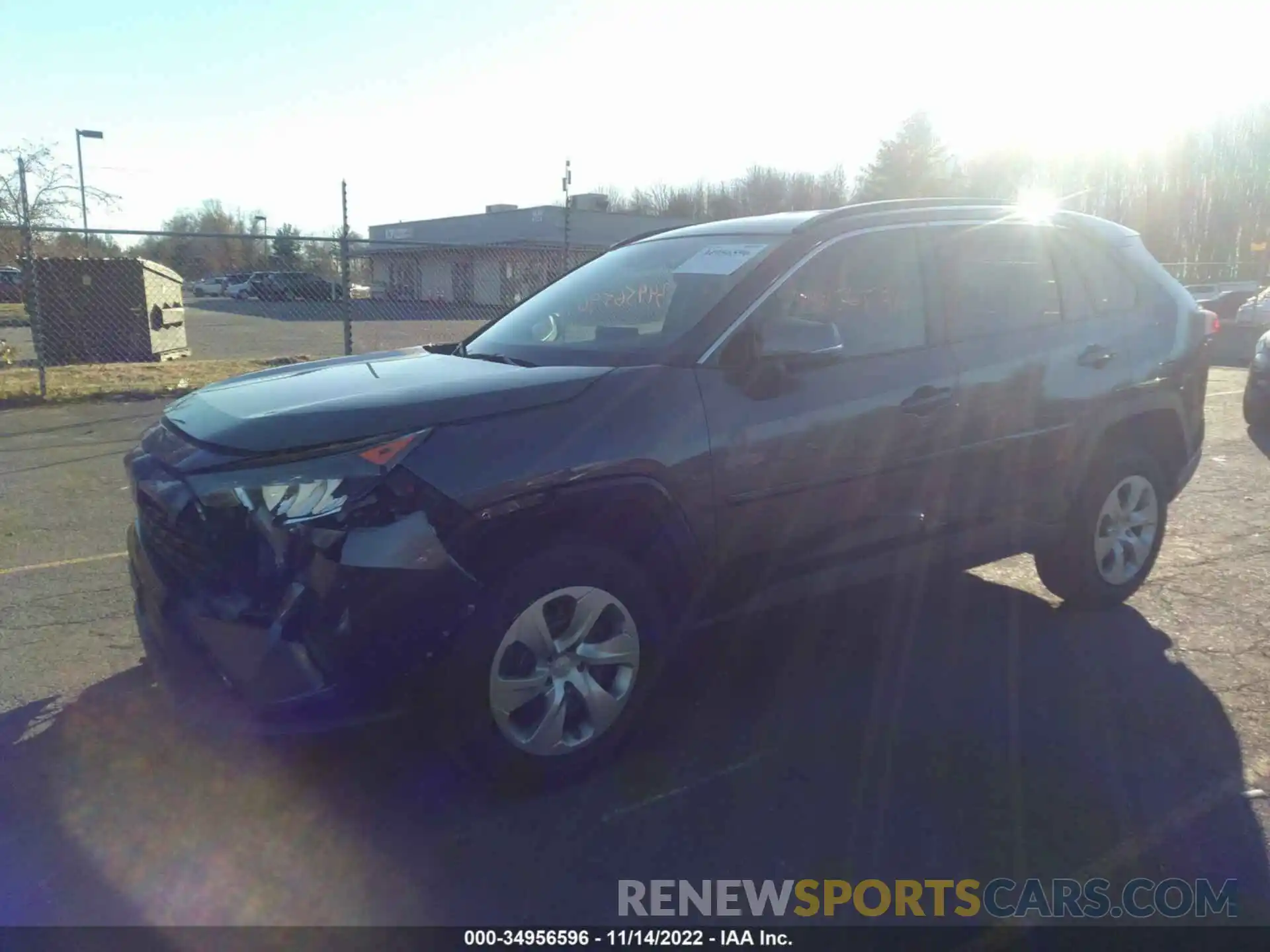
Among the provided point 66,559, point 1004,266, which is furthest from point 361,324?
point 1004,266

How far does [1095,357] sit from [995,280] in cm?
67

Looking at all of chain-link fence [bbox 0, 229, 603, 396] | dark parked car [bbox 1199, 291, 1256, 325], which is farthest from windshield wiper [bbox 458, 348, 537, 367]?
dark parked car [bbox 1199, 291, 1256, 325]

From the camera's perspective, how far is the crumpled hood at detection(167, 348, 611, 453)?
297 cm

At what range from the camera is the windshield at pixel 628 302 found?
12.4 feet

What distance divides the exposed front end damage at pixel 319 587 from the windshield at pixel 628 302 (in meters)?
1.14

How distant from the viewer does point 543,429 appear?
3129mm

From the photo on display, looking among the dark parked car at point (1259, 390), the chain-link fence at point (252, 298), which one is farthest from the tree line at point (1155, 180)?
the dark parked car at point (1259, 390)

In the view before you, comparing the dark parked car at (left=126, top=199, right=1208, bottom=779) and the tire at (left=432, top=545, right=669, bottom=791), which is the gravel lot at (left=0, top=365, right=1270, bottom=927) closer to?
the tire at (left=432, top=545, right=669, bottom=791)

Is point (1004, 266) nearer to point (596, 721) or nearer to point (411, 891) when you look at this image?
point (596, 721)

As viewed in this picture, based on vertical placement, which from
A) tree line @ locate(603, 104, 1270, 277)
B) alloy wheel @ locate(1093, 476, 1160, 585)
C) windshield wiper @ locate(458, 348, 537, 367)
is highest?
tree line @ locate(603, 104, 1270, 277)

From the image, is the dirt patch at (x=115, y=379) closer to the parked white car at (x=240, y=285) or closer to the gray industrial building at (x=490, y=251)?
the gray industrial building at (x=490, y=251)

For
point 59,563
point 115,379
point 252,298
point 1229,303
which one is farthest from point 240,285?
point 59,563

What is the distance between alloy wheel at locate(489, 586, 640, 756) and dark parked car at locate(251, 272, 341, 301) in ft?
44.0

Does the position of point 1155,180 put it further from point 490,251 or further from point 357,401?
point 357,401
